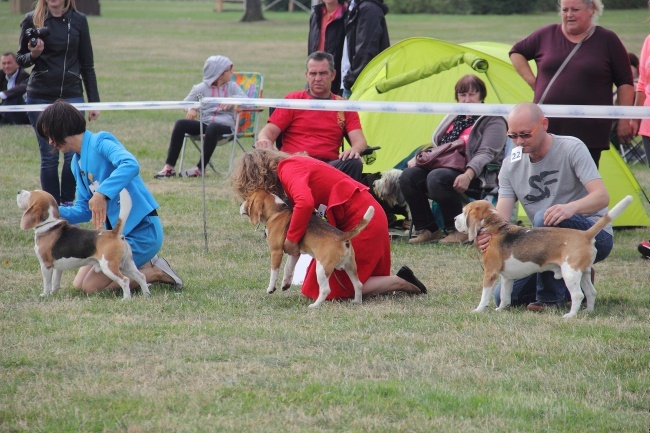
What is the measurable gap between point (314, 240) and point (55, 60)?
399cm

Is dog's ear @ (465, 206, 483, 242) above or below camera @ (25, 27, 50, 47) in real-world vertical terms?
below

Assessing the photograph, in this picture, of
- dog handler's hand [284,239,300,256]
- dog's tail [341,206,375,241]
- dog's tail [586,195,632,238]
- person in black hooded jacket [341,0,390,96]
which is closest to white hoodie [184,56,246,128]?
person in black hooded jacket [341,0,390,96]

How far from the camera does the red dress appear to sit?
546 centimetres

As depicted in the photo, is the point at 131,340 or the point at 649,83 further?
the point at 649,83

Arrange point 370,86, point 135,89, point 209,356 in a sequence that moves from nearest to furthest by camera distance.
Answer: point 209,356
point 370,86
point 135,89

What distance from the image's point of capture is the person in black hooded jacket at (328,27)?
9.05 meters

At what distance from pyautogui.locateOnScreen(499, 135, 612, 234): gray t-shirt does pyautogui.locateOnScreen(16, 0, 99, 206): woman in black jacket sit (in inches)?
165

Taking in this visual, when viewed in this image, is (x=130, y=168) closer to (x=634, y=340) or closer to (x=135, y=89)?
(x=634, y=340)

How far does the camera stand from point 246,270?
6617mm

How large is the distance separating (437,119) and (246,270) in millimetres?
3452

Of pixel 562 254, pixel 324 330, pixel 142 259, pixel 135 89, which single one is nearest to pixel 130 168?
pixel 142 259

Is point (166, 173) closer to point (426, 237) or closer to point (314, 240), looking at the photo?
point (426, 237)

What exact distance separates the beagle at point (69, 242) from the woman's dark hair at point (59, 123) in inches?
14.5

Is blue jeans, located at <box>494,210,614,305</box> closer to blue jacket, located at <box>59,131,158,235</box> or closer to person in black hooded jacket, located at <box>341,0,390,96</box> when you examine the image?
blue jacket, located at <box>59,131,158,235</box>
